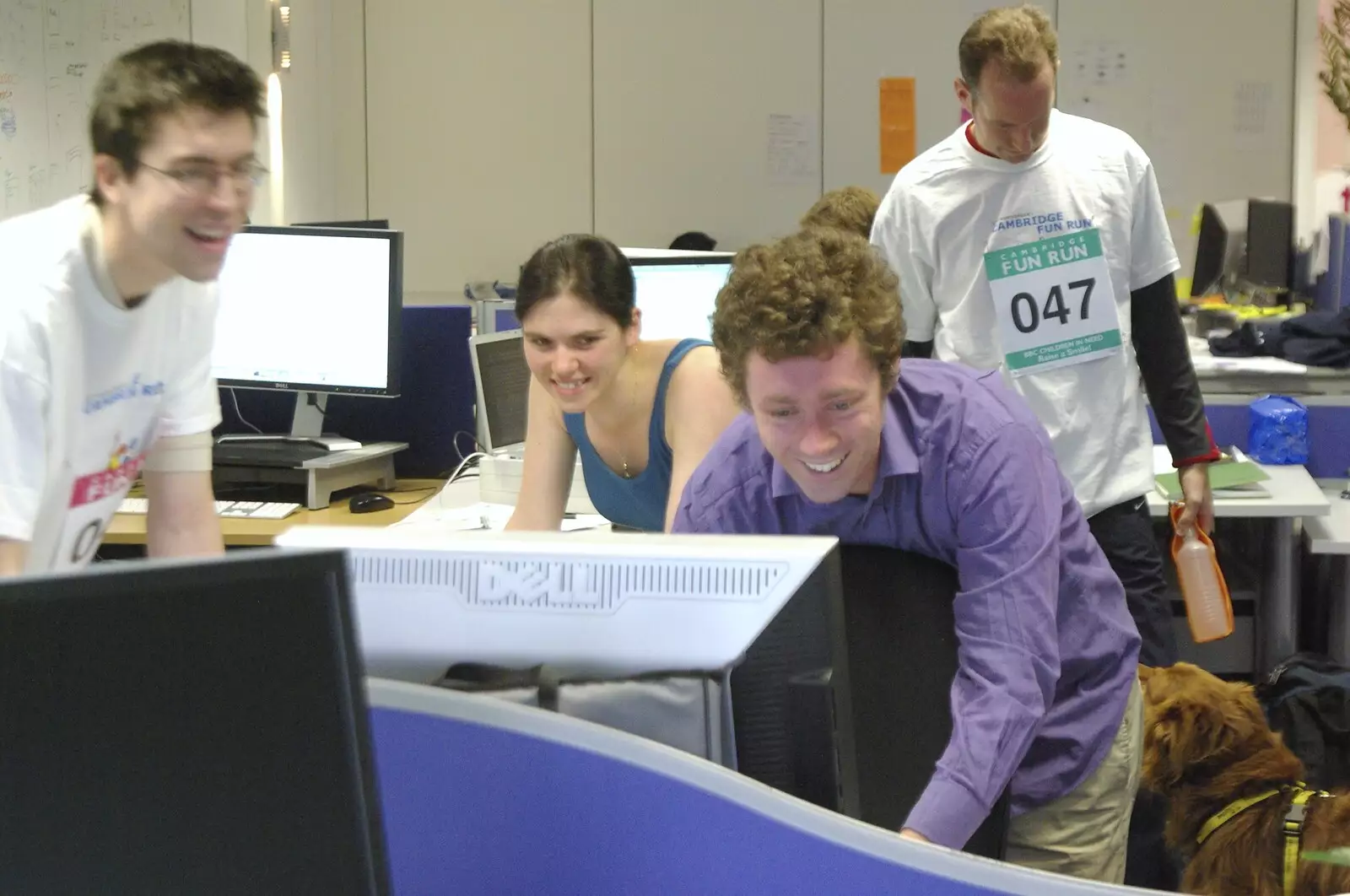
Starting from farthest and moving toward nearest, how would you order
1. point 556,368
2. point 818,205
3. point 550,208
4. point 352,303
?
1. point 550,208
2. point 818,205
3. point 352,303
4. point 556,368

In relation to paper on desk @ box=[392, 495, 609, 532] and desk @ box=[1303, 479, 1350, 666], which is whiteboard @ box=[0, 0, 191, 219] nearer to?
paper on desk @ box=[392, 495, 609, 532]

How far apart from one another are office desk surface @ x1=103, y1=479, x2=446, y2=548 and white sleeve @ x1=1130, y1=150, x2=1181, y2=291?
1.49 metres

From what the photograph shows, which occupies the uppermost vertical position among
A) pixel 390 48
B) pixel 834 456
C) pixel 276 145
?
pixel 390 48

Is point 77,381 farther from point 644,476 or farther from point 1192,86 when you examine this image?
point 1192,86

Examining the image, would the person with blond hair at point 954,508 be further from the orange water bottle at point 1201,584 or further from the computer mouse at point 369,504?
the computer mouse at point 369,504

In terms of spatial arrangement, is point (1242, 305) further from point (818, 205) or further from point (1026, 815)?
point (1026, 815)

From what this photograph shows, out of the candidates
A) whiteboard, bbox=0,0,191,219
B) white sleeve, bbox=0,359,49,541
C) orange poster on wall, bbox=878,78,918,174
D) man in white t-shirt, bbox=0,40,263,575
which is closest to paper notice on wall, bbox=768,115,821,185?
orange poster on wall, bbox=878,78,918,174

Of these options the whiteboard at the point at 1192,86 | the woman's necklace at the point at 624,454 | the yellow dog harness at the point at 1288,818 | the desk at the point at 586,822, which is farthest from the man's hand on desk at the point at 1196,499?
the whiteboard at the point at 1192,86

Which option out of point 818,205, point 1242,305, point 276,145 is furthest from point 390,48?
point 1242,305

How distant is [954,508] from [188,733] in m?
0.76

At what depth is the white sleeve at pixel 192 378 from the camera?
5.25 feet

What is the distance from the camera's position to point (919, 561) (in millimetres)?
1297

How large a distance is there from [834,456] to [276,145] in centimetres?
451

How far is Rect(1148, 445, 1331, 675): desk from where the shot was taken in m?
2.96
